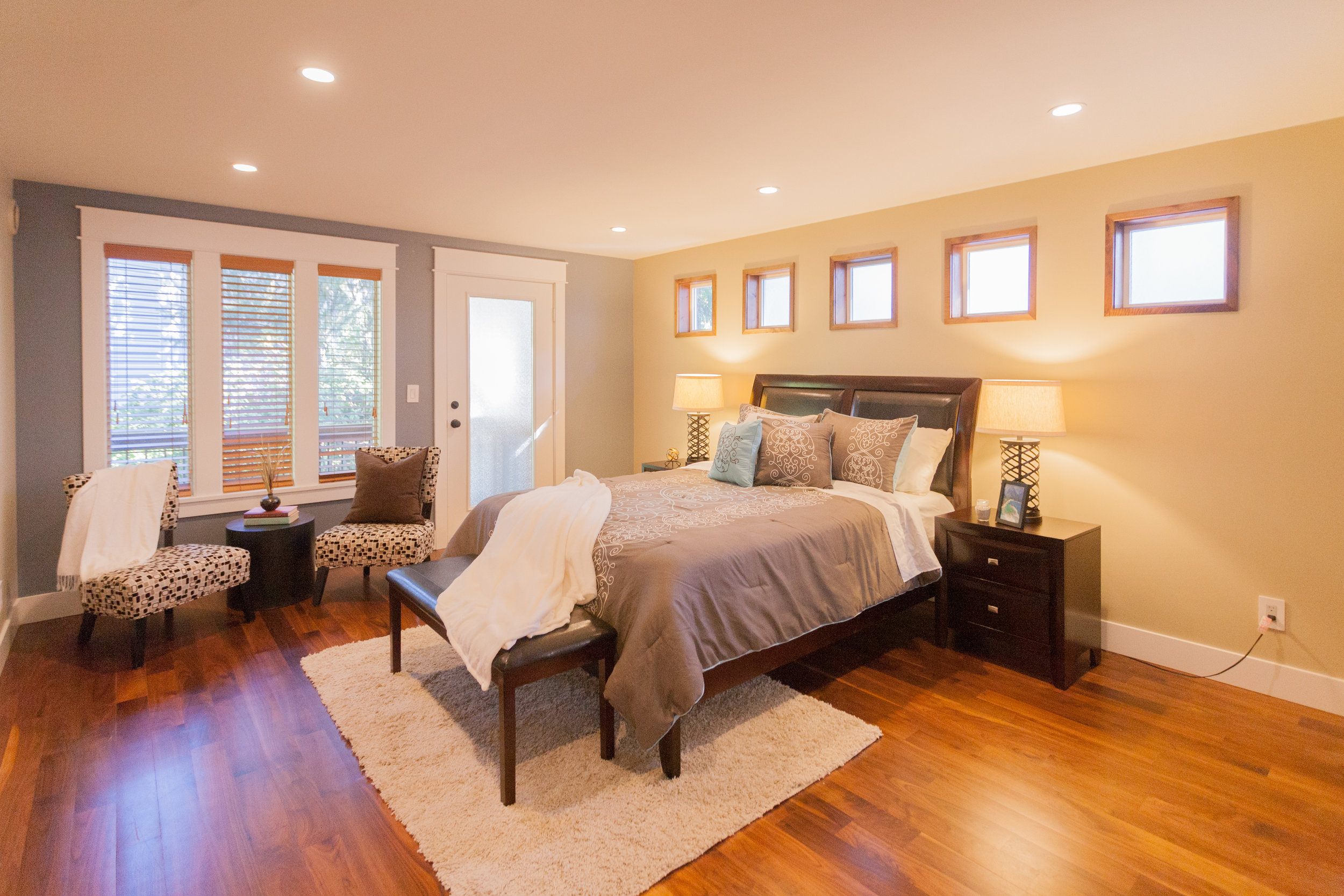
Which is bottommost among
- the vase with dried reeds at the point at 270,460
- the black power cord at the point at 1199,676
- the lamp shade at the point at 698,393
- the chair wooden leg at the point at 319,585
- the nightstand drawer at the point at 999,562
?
the black power cord at the point at 1199,676

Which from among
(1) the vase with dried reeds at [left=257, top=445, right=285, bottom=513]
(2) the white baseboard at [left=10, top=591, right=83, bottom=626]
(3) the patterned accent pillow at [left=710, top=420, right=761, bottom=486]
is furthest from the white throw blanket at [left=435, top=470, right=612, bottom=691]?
(2) the white baseboard at [left=10, top=591, right=83, bottom=626]

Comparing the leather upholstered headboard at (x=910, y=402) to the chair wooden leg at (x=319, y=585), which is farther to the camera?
the chair wooden leg at (x=319, y=585)

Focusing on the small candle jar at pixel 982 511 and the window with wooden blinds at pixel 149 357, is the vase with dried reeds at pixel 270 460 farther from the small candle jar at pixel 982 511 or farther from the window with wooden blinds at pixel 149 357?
the small candle jar at pixel 982 511

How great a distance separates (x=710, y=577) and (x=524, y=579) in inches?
28.4

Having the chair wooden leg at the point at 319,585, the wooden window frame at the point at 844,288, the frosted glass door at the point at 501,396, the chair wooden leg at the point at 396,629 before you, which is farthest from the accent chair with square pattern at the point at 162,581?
the wooden window frame at the point at 844,288

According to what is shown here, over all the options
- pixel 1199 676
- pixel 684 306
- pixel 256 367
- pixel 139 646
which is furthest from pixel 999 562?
pixel 256 367

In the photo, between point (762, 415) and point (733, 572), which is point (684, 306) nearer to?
point (762, 415)

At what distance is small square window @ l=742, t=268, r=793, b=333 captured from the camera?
501 centimetres

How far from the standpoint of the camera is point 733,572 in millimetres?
2500

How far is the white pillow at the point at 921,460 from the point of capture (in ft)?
12.1

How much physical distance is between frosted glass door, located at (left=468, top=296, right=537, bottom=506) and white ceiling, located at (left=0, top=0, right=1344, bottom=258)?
1620 mm

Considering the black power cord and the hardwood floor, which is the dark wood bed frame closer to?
the hardwood floor

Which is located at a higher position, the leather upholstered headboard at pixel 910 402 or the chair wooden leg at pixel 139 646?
the leather upholstered headboard at pixel 910 402

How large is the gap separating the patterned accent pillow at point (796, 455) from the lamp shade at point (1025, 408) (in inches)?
31.2
